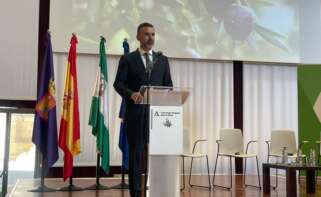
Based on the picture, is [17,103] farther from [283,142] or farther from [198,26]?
[283,142]

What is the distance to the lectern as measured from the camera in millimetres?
2670

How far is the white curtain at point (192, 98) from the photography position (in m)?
7.31

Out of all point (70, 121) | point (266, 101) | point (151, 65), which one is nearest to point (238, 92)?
point (266, 101)

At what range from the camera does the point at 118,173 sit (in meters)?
7.45

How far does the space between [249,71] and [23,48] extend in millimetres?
4541

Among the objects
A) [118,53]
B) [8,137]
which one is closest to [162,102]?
[118,53]

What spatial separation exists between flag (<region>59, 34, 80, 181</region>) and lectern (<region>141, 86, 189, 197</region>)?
9.83ft

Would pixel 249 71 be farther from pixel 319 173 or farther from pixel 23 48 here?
pixel 23 48

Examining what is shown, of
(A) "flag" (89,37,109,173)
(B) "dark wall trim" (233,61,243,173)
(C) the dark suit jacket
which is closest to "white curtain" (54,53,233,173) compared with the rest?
(B) "dark wall trim" (233,61,243,173)

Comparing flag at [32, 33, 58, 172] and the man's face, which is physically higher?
the man's face

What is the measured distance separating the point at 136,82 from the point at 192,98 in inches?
194

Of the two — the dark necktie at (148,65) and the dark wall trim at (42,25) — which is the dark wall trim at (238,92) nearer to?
the dark wall trim at (42,25)

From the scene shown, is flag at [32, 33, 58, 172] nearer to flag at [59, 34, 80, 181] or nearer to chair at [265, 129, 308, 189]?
flag at [59, 34, 80, 181]

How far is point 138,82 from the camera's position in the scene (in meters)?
3.12
